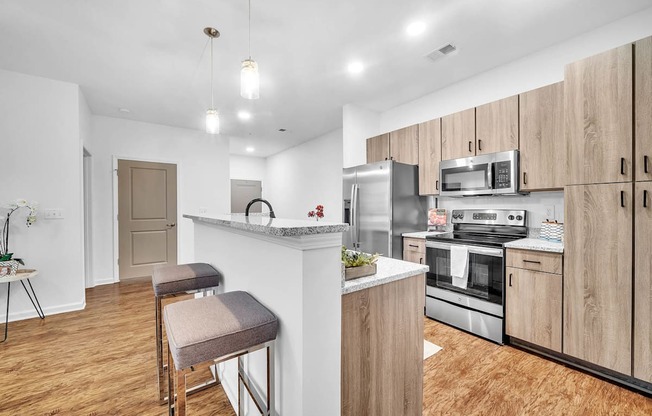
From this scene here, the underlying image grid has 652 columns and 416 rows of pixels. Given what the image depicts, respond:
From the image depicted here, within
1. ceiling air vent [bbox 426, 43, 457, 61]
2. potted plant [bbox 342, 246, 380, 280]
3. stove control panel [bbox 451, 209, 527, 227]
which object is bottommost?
potted plant [bbox 342, 246, 380, 280]

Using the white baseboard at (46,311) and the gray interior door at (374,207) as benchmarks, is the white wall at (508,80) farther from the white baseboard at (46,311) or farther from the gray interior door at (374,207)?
the white baseboard at (46,311)

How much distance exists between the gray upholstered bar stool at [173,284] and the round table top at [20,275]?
204 cm

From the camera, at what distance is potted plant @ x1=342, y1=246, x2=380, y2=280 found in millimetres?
1218

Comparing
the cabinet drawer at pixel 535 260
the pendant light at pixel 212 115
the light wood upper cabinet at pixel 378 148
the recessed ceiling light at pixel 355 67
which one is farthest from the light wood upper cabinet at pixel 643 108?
the pendant light at pixel 212 115

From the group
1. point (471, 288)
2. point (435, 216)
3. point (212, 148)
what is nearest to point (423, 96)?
point (435, 216)

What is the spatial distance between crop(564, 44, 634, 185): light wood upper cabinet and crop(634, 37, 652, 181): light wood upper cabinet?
0.10 feet

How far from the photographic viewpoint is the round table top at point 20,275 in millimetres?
2661

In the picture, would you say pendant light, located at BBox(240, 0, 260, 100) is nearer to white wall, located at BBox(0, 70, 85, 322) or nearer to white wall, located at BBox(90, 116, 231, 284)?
white wall, located at BBox(0, 70, 85, 322)

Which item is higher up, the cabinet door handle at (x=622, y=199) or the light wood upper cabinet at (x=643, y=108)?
the light wood upper cabinet at (x=643, y=108)

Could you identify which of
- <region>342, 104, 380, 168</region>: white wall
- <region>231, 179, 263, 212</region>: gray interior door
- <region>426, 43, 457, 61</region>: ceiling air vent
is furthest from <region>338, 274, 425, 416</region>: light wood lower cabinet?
<region>231, 179, 263, 212</region>: gray interior door

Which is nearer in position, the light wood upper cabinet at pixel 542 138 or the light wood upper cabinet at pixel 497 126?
the light wood upper cabinet at pixel 542 138

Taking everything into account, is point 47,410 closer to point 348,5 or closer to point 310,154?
point 348,5

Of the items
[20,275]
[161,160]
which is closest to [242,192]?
[161,160]

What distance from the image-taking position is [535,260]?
2230 millimetres
